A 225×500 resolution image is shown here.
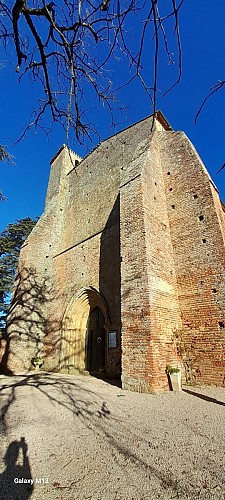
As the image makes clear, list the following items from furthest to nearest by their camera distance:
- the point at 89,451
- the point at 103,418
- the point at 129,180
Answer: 1. the point at 129,180
2. the point at 103,418
3. the point at 89,451

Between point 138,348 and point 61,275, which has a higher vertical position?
point 61,275

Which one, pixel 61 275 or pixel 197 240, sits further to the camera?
pixel 61 275

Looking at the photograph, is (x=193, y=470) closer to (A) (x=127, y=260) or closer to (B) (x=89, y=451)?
(B) (x=89, y=451)

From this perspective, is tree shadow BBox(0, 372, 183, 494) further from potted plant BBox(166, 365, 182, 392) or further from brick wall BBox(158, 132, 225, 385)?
brick wall BBox(158, 132, 225, 385)

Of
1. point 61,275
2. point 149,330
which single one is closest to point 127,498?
point 149,330

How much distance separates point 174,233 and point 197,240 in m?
0.93

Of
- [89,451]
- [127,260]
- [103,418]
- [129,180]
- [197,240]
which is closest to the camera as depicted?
[89,451]

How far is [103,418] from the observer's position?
359 cm

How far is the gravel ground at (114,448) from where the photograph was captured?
6.21 ft

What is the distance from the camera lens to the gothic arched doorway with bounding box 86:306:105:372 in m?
9.18

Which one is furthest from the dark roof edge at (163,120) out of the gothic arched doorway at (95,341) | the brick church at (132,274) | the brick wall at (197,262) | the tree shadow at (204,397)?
the tree shadow at (204,397)

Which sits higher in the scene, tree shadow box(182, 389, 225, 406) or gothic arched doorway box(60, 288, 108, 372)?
gothic arched doorway box(60, 288, 108, 372)

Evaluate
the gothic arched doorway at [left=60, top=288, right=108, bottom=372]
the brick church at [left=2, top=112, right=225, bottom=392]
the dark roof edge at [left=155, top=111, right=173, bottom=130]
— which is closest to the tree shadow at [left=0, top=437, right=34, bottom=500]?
the brick church at [left=2, top=112, right=225, bottom=392]

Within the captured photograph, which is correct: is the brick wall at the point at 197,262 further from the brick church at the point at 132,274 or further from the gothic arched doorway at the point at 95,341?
the gothic arched doorway at the point at 95,341
